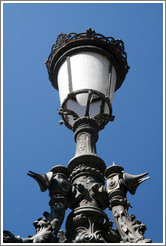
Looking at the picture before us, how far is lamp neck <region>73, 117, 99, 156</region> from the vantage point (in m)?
3.98

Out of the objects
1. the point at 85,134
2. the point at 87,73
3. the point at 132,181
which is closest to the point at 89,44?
the point at 87,73

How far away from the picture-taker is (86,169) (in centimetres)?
363

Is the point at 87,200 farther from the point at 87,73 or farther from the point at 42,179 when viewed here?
the point at 87,73

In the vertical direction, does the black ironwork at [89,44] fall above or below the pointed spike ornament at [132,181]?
above

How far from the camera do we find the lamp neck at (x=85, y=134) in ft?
13.1

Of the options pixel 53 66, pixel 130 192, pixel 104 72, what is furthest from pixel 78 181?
pixel 53 66

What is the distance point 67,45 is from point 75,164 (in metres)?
1.64

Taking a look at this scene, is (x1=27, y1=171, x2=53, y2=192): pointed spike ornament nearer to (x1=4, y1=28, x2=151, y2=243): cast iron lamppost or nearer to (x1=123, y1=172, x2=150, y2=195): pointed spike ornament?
(x1=4, y1=28, x2=151, y2=243): cast iron lamppost

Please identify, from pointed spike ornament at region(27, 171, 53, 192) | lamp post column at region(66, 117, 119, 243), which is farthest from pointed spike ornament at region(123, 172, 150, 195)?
pointed spike ornament at region(27, 171, 53, 192)

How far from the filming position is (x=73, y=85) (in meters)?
4.39

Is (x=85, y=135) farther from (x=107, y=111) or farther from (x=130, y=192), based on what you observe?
(x=130, y=192)

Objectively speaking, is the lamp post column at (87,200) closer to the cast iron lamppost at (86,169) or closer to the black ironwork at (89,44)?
the cast iron lamppost at (86,169)

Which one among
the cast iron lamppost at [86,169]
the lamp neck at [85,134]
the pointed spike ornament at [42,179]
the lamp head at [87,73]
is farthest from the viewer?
the lamp head at [87,73]

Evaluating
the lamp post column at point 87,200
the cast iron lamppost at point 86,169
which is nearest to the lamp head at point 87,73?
the cast iron lamppost at point 86,169
